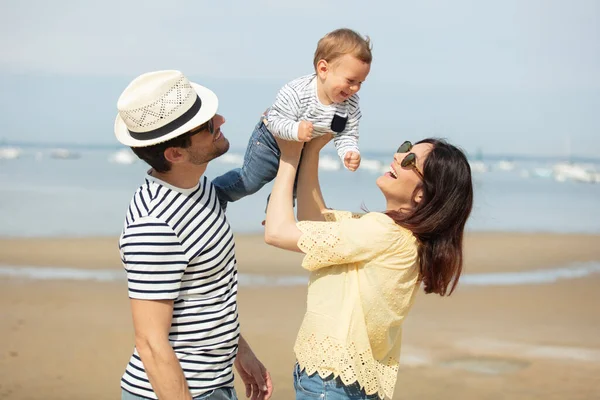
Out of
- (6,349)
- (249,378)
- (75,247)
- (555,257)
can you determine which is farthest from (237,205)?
(249,378)

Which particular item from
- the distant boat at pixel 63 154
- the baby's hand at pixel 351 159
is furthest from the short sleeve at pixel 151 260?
the distant boat at pixel 63 154

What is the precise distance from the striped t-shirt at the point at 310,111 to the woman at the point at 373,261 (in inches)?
17.6

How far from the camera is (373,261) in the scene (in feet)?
10.2

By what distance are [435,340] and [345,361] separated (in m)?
5.84

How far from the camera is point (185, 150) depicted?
9.45 ft

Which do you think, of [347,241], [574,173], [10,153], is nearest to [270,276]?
[347,241]

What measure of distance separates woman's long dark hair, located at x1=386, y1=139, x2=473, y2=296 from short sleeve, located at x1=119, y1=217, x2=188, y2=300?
2.88 feet

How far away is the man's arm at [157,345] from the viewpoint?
271 cm

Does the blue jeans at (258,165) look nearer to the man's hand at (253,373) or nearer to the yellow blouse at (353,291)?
the yellow blouse at (353,291)

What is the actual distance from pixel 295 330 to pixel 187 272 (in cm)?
618

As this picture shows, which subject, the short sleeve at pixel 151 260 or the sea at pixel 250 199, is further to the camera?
the sea at pixel 250 199

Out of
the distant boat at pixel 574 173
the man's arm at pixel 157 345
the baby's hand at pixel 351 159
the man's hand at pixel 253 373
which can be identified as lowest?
the distant boat at pixel 574 173

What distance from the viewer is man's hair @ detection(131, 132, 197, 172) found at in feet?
9.36

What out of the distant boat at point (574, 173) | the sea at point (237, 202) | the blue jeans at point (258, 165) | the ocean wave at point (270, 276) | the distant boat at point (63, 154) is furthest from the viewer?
the distant boat at point (63, 154)
